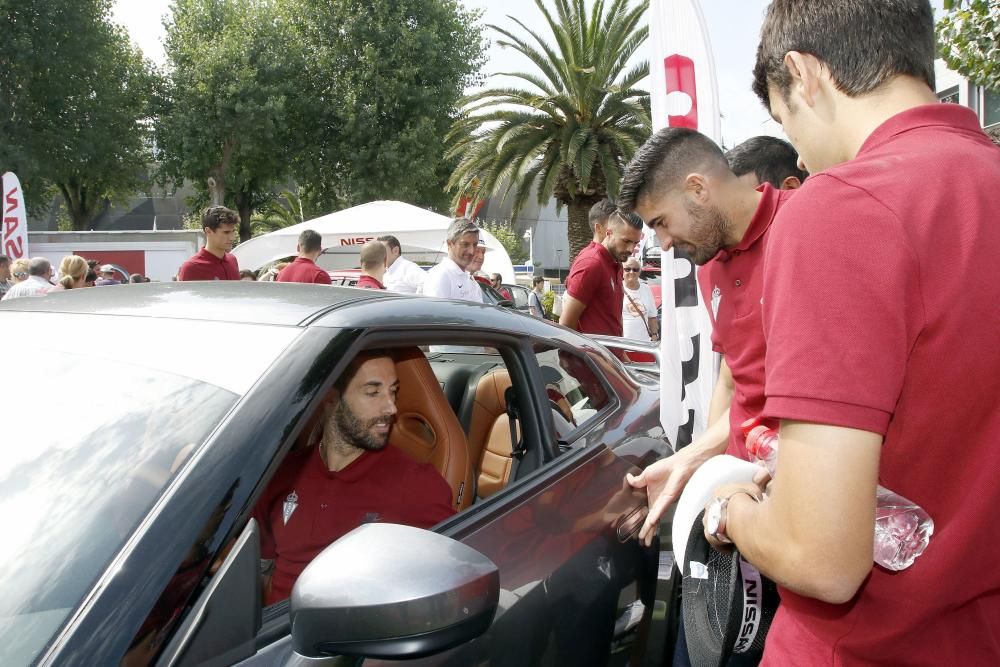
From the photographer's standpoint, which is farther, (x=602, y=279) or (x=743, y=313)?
(x=602, y=279)

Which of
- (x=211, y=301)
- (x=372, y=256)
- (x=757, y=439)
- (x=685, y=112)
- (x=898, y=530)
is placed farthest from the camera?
(x=372, y=256)

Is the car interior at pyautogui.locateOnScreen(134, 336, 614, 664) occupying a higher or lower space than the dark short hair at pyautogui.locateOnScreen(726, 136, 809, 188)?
lower

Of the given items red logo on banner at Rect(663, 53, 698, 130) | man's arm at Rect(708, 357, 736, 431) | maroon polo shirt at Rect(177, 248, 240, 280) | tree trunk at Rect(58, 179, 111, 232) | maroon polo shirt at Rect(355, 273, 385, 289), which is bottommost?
man's arm at Rect(708, 357, 736, 431)

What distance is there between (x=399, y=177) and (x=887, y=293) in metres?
28.5

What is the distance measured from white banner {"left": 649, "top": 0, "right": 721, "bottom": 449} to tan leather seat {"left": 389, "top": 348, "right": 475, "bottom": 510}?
1.62 meters

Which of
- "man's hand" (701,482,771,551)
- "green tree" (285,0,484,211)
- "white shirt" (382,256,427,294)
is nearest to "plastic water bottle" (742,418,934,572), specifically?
"man's hand" (701,482,771,551)

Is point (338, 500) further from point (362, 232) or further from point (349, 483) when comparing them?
point (362, 232)

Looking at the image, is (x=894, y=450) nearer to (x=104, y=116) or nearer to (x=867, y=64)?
(x=867, y=64)

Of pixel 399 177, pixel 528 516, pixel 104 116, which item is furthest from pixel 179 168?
pixel 528 516

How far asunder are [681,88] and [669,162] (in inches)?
84.1

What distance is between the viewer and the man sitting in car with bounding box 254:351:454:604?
80.0 inches

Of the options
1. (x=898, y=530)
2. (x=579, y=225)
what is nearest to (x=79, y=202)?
(x=579, y=225)

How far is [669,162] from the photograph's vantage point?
241 cm

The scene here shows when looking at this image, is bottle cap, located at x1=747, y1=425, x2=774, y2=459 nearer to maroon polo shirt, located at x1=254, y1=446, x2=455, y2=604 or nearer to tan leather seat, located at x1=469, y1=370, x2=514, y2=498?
maroon polo shirt, located at x1=254, y1=446, x2=455, y2=604
